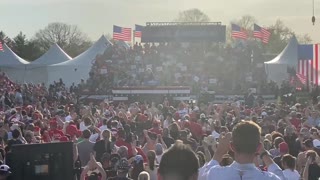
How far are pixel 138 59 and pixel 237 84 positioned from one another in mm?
7030

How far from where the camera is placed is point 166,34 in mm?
47562

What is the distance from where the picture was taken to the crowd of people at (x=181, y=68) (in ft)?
129

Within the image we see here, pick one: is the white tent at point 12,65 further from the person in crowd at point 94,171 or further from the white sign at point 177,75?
the person in crowd at point 94,171

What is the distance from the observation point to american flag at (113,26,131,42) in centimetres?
4342

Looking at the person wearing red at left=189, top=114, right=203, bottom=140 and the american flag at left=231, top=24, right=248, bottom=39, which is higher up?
the american flag at left=231, top=24, right=248, bottom=39

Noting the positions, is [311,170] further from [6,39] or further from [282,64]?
[6,39]

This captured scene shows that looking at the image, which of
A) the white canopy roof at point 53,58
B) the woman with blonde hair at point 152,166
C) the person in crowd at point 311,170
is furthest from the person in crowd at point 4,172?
the white canopy roof at point 53,58

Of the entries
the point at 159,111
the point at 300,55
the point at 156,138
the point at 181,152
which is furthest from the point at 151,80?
the point at 181,152

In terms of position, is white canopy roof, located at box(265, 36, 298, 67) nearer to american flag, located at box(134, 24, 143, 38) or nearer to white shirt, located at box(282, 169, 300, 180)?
american flag, located at box(134, 24, 143, 38)

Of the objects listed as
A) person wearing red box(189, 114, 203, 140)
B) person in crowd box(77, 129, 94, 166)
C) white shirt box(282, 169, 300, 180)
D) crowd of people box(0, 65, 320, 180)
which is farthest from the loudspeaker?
person wearing red box(189, 114, 203, 140)

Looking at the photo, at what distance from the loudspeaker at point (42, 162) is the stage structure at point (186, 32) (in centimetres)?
3964

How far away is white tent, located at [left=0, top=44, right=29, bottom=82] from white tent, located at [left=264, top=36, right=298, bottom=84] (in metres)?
19.5

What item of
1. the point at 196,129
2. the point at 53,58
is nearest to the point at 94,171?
the point at 196,129

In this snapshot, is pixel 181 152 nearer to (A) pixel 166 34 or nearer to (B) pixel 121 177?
(B) pixel 121 177
